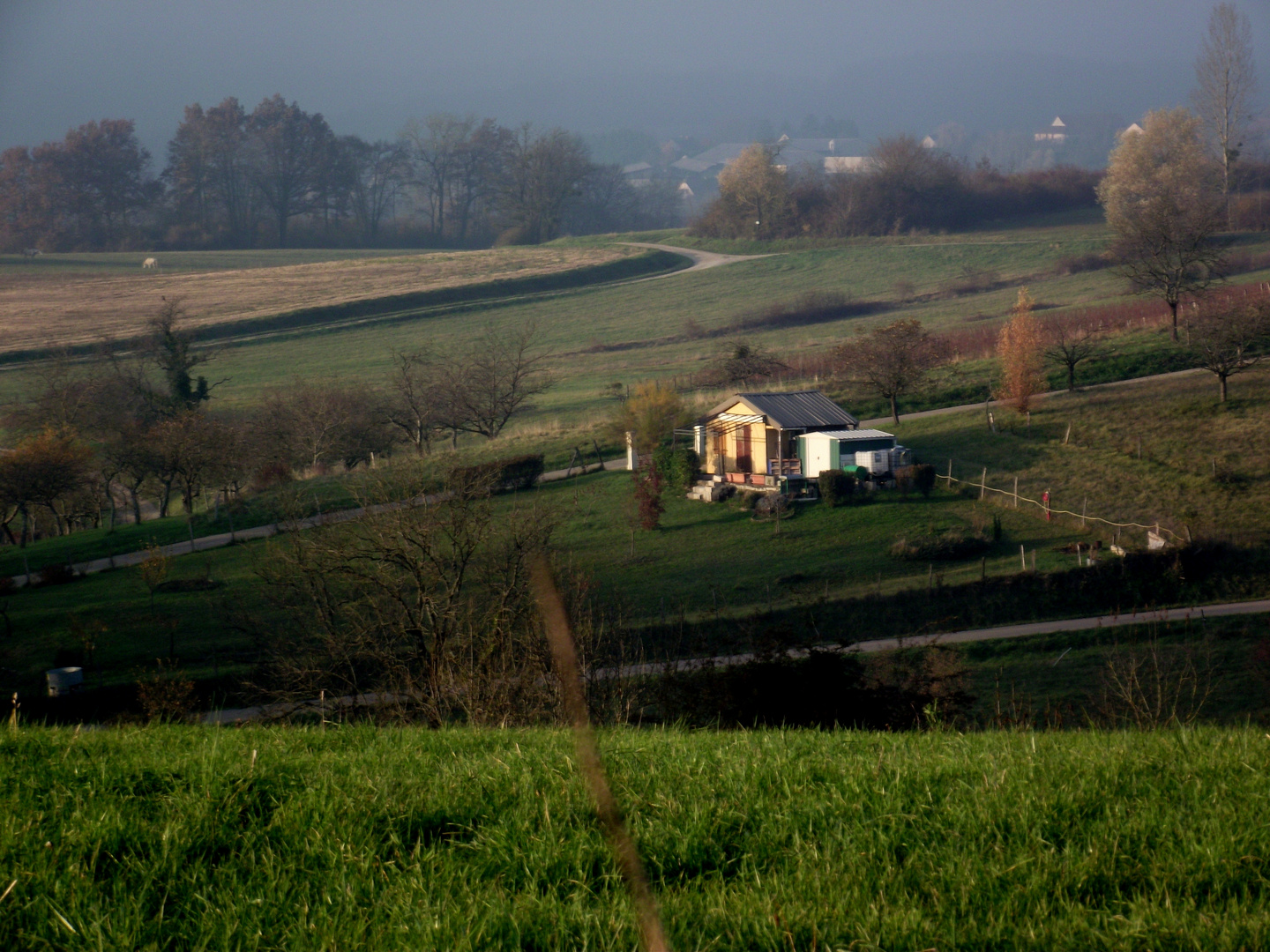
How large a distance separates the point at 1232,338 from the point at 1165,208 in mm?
18848

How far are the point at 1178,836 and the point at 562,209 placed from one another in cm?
14157

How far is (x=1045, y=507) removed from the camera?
3206 centimetres

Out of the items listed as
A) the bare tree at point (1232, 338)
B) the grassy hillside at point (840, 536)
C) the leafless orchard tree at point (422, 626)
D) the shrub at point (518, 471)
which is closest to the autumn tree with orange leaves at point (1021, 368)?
the grassy hillside at point (840, 536)

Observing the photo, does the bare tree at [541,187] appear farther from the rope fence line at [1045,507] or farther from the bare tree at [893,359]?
the rope fence line at [1045,507]

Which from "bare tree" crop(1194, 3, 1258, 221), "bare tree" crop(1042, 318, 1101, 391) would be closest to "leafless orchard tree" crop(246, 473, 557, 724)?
"bare tree" crop(1042, 318, 1101, 391)

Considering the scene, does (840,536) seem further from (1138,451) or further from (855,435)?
(1138,451)

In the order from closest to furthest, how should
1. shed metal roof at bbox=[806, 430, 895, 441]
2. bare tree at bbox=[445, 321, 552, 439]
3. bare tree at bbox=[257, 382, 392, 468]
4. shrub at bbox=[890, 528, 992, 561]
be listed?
shrub at bbox=[890, 528, 992, 561], shed metal roof at bbox=[806, 430, 895, 441], bare tree at bbox=[257, 382, 392, 468], bare tree at bbox=[445, 321, 552, 439]

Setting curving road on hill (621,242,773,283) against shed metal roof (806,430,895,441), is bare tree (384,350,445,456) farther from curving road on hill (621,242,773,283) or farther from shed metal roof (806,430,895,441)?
curving road on hill (621,242,773,283)

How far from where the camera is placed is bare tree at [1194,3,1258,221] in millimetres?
95000

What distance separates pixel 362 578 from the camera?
14.2m

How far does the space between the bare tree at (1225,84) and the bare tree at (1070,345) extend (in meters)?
54.7

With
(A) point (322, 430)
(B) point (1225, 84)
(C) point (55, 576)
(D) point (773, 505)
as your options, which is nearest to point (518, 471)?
(D) point (773, 505)

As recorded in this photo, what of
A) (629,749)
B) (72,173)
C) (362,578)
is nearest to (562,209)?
(72,173)

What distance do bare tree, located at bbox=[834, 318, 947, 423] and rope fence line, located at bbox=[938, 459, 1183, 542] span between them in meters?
8.23
